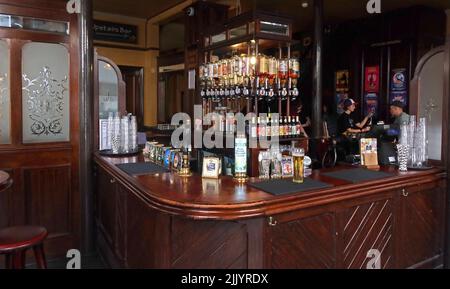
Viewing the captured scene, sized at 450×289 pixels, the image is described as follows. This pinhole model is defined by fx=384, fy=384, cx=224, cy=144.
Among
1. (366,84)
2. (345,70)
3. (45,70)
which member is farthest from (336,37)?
(45,70)

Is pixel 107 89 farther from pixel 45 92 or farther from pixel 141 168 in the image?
pixel 141 168

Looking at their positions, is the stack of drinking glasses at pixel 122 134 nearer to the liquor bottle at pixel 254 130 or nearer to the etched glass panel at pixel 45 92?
the etched glass panel at pixel 45 92

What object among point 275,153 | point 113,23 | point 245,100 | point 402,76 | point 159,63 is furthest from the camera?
point 159,63

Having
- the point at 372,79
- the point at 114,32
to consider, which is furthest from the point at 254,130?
the point at 114,32

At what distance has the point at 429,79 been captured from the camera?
3053 mm

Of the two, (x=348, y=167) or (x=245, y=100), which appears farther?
(x=245, y=100)

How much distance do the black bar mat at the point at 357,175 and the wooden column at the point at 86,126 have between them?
6.81 ft

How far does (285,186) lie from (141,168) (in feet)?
3.59

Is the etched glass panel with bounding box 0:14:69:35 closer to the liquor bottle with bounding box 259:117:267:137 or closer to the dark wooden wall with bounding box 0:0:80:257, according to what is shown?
the dark wooden wall with bounding box 0:0:80:257

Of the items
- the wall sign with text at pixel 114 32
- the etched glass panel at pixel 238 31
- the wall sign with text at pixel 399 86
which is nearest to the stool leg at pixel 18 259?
the etched glass panel at pixel 238 31

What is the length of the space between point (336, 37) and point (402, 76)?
5.45 ft

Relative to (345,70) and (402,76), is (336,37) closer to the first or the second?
(345,70)

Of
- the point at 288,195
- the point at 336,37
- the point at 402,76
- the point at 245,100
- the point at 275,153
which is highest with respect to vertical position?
the point at 336,37

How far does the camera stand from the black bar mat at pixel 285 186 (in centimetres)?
205
